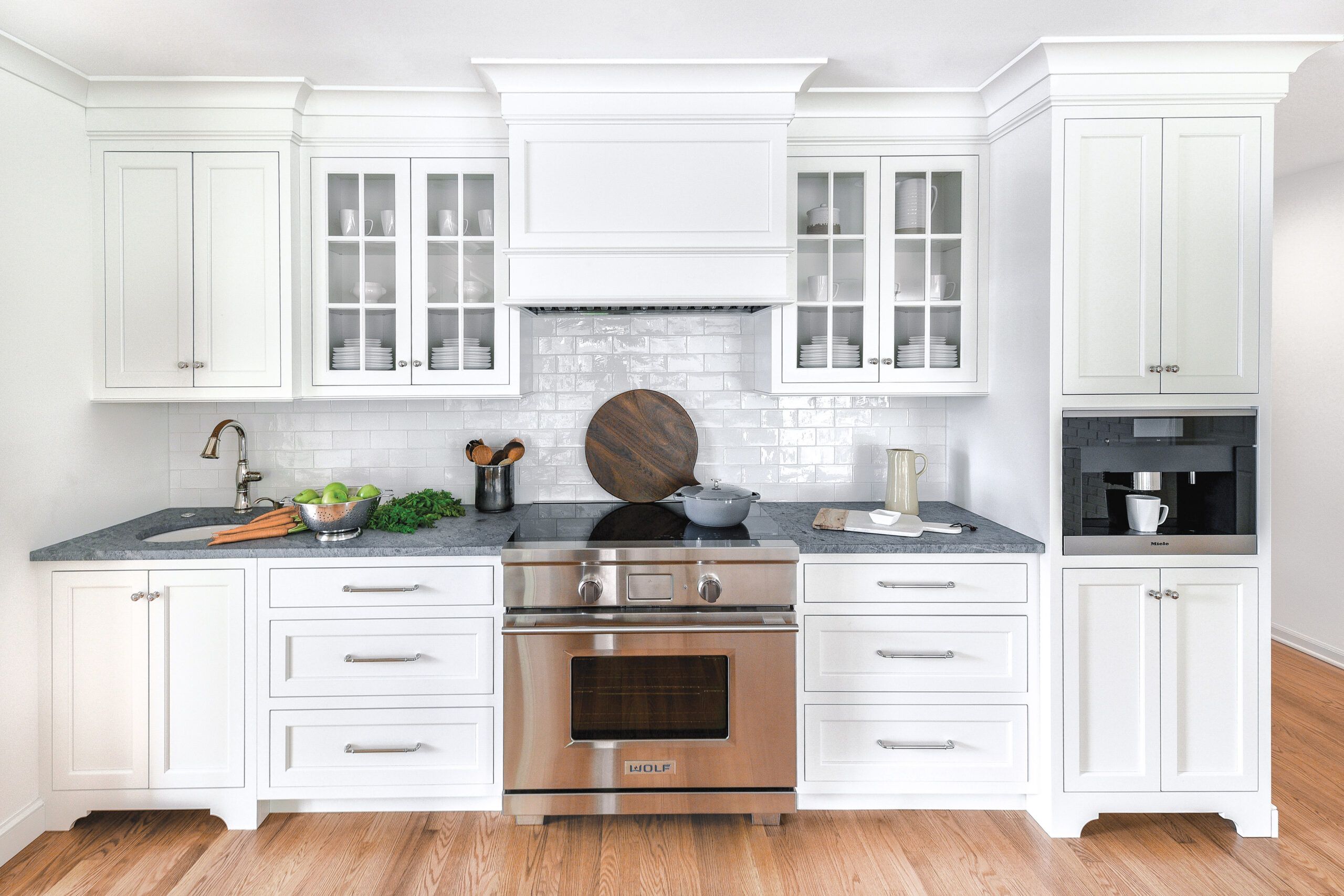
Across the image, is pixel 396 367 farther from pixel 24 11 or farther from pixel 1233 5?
pixel 1233 5

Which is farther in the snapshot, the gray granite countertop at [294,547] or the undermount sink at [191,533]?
the undermount sink at [191,533]

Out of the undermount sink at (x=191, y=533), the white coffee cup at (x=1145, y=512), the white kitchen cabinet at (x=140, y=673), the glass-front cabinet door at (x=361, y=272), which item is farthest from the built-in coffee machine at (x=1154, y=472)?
the undermount sink at (x=191, y=533)

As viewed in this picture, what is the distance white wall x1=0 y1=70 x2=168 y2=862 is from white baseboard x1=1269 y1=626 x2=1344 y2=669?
16.7 ft

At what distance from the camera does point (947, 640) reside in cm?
262

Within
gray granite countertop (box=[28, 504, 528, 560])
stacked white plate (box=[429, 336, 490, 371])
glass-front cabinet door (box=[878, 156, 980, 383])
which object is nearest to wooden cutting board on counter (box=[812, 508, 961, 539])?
glass-front cabinet door (box=[878, 156, 980, 383])

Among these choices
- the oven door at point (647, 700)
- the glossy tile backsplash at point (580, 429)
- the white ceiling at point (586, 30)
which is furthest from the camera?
the glossy tile backsplash at point (580, 429)

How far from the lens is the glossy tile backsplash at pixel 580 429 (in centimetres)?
325

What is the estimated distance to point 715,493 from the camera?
2.80 metres

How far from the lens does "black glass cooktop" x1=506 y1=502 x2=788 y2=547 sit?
260 centimetres

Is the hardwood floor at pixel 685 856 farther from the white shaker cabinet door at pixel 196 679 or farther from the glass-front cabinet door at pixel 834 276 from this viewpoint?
the glass-front cabinet door at pixel 834 276

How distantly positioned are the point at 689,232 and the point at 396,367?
1178mm

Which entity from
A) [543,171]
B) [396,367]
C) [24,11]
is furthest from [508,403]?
[24,11]

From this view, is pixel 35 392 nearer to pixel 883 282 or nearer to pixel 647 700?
pixel 647 700

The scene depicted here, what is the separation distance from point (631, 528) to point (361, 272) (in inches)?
54.0
